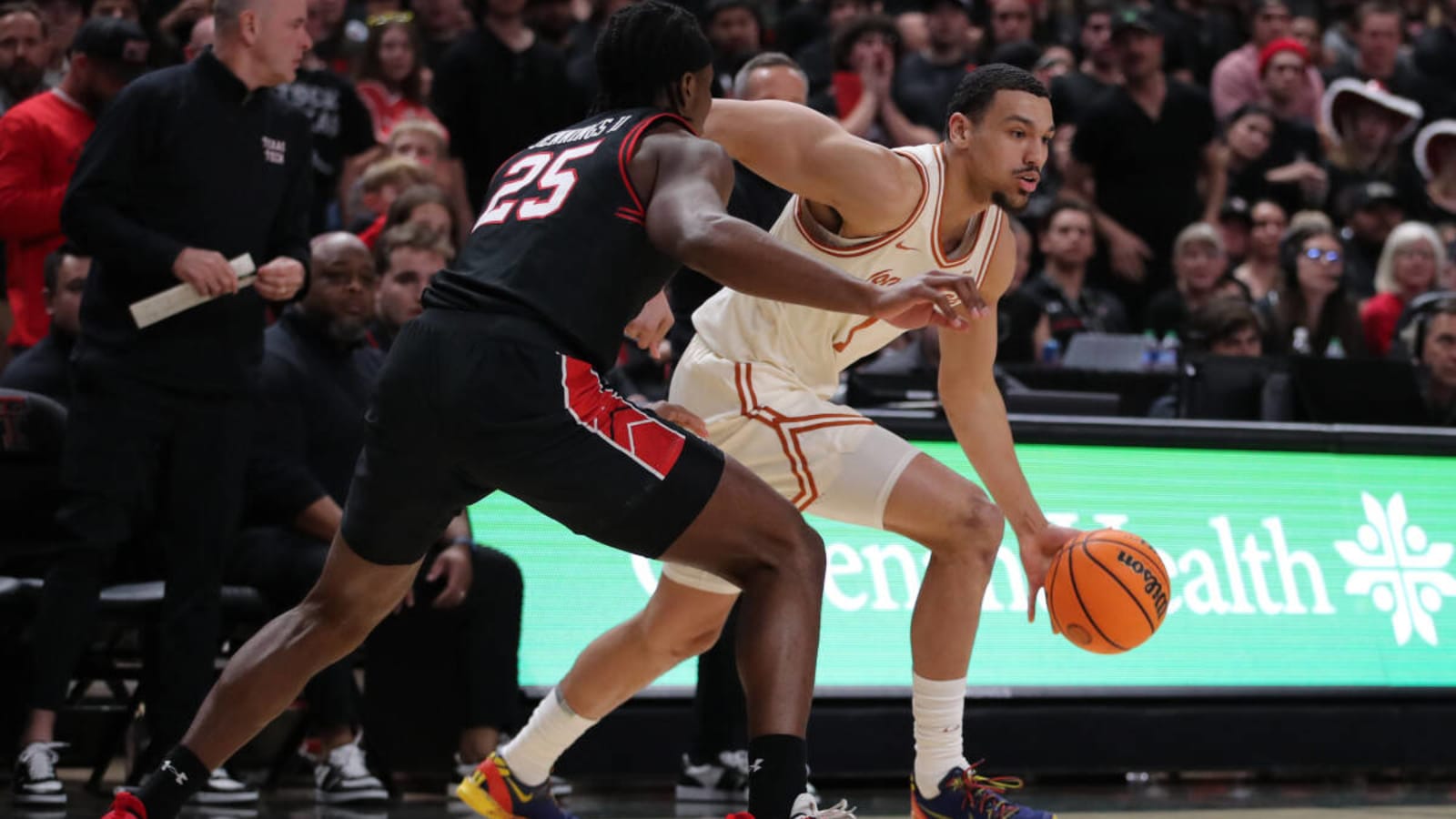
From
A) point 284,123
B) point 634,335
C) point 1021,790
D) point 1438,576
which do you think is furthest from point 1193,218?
point 634,335

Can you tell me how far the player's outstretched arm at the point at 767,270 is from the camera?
395 centimetres

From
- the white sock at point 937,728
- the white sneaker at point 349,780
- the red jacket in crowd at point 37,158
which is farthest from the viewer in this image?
the red jacket in crowd at point 37,158

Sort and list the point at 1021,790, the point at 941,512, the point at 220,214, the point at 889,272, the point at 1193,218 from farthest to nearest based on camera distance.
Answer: the point at 1193,218
the point at 1021,790
the point at 220,214
the point at 889,272
the point at 941,512

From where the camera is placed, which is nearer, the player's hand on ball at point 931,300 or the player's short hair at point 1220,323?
the player's hand on ball at point 931,300

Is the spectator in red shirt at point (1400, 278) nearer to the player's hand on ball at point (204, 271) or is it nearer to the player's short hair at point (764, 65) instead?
the player's short hair at point (764, 65)

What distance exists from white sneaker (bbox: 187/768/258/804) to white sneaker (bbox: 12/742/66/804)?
Answer: 44 cm

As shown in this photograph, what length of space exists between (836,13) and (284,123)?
6752mm

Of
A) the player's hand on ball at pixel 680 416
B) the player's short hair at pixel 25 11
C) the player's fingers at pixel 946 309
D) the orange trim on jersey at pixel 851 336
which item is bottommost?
the player's hand on ball at pixel 680 416

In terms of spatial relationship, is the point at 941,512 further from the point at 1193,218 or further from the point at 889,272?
the point at 1193,218

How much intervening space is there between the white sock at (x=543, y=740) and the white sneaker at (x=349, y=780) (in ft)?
4.48

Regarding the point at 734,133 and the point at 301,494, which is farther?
the point at 301,494

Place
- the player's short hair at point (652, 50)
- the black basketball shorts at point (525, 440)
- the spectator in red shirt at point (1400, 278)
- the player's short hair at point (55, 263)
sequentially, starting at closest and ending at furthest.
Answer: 1. the black basketball shorts at point (525, 440)
2. the player's short hair at point (652, 50)
3. the player's short hair at point (55, 263)
4. the spectator in red shirt at point (1400, 278)

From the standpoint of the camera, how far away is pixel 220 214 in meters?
6.49

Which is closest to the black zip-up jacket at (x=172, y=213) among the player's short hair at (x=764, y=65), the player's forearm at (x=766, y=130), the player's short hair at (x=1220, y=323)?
the player's short hair at (x=764, y=65)
